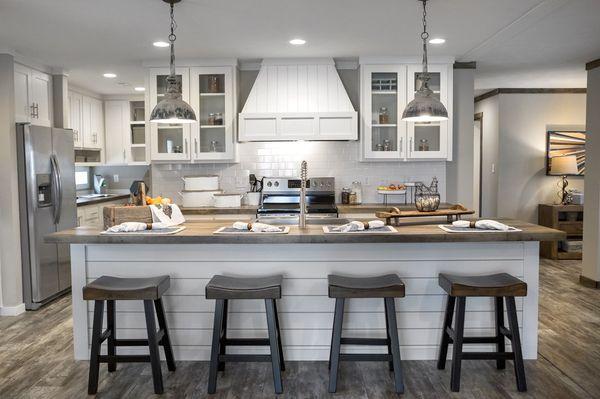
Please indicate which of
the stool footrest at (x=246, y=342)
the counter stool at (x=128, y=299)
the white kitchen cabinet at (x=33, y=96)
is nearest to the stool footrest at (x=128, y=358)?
the counter stool at (x=128, y=299)

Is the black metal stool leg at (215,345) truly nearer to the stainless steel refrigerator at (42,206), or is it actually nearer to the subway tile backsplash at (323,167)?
the stainless steel refrigerator at (42,206)

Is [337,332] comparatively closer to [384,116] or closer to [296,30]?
[296,30]

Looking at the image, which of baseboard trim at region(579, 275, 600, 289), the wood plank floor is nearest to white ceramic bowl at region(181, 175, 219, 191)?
the wood plank floor

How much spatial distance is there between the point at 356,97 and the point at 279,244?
9.40ft

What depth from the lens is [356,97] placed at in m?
5.84

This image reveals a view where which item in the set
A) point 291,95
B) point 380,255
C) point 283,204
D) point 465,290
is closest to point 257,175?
point 283,204

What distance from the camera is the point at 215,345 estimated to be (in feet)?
10.1

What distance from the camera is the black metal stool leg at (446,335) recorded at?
3.36 metres

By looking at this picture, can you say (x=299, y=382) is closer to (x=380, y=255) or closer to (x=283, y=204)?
(x=380, y=255)

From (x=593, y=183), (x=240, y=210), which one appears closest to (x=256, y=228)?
(x=240, y=210)

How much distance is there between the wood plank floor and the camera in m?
3.12

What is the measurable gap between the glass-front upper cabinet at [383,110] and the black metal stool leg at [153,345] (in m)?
3.17

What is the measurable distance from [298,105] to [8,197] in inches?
118

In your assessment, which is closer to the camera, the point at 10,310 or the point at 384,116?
the point at 10,310
